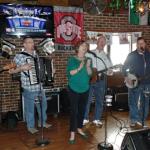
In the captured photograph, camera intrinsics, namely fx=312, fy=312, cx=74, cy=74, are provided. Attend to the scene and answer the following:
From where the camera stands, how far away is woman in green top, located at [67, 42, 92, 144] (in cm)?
430

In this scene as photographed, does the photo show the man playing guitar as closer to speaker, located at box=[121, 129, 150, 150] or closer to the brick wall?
the brick wall

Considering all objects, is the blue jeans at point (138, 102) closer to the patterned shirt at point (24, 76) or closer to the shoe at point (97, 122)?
the shoe at point (97, 122)

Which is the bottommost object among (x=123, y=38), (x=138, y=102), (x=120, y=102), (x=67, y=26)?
(x=120, y=102)

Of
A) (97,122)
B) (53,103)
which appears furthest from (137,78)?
(53,103)

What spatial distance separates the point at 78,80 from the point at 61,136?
1093 millimetres

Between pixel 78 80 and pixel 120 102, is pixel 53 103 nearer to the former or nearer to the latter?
pixel 120 102

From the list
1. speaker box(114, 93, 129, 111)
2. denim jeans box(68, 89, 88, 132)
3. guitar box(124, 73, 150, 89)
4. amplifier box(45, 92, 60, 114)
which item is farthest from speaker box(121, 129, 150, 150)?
speaker box(114, 93, 129, 111)

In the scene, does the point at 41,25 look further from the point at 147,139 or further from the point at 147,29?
the point at 147,139

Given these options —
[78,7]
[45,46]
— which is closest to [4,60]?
[45,46]

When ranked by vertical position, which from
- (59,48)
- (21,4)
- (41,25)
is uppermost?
(21,4)

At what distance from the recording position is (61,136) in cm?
494

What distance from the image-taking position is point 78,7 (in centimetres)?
663

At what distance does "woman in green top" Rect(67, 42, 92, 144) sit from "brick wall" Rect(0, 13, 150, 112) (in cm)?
199

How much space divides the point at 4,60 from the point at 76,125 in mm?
2232
